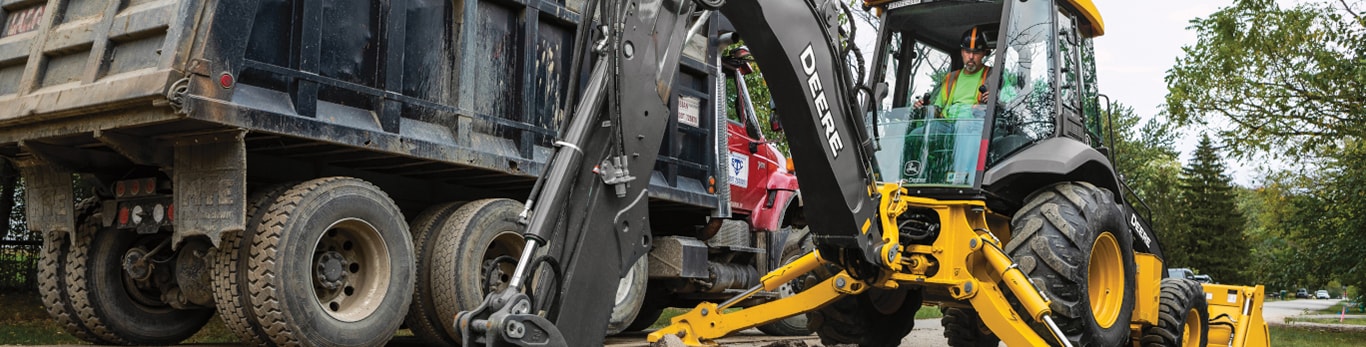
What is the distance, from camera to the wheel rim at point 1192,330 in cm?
821

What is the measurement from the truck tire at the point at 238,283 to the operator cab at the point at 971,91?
350 cm

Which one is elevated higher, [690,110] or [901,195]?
[690,110]

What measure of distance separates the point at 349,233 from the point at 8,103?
1.87 m

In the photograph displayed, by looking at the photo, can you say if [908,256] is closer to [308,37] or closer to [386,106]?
[386,106]

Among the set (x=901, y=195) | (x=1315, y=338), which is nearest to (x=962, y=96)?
(x=901, y=195)

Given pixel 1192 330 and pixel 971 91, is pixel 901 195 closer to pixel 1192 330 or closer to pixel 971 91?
pixel 971 91

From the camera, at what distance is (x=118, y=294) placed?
6.83 metres

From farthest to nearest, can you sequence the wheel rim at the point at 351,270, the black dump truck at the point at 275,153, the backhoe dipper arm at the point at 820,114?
1. the wheel rim at the point at 351,270
2. the black dump truck at the point at 275,153
3. the backhoe dipper arm at the point at 820,114

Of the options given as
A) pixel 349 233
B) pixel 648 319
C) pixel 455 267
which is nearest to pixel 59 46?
pixel 349 233

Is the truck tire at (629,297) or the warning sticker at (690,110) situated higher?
the warning sticker at (690,110)

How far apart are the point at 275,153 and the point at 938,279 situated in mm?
3762

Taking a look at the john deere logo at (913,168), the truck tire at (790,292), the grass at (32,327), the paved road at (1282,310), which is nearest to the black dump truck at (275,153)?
the grass at (32,327)

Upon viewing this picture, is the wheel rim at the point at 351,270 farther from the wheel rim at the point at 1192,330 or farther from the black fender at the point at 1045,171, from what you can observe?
the wheel rim at the point at 1192,330

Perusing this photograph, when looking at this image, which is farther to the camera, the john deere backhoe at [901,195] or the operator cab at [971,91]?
the operator cab at [971,91]
